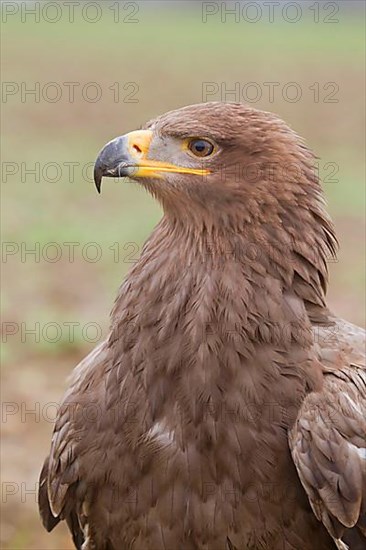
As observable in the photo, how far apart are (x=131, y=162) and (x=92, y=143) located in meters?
13.3

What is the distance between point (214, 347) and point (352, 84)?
2061 centimetres

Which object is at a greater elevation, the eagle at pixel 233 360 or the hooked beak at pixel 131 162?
the hooked beak at pixel 131 162

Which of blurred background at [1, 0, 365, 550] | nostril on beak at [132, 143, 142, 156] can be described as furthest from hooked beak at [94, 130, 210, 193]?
blurred background at [1, 0, 365, 550]

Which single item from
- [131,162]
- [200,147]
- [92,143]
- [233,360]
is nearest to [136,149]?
[131,162]

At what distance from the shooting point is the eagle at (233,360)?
388cm

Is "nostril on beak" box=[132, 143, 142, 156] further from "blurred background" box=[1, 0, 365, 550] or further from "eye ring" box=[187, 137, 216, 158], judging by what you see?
"blurred background" box=[1, 0, 365, 550]

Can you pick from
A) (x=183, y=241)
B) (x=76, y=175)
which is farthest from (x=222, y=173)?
(x=76, y=175)

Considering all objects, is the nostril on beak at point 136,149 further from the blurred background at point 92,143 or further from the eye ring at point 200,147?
the blurred background at point 92,143

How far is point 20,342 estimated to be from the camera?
774 cm

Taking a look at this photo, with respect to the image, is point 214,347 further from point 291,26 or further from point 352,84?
point 291,26

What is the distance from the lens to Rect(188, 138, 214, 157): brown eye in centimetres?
391

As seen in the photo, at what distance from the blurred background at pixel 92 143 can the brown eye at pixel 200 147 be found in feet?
6.78

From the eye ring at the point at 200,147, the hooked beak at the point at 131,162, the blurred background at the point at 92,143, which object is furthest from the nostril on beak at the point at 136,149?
the blurred background at the point at 92,143

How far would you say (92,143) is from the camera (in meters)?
17.0
